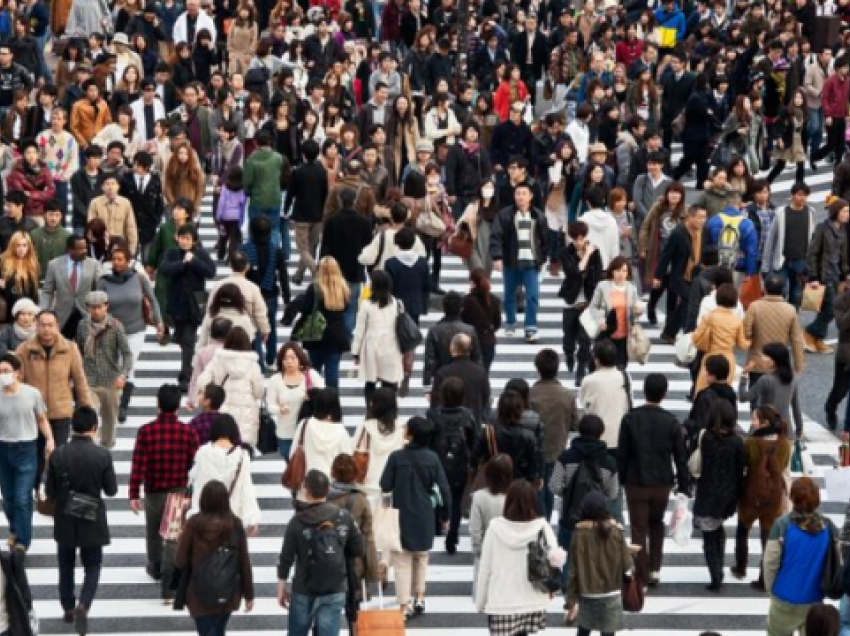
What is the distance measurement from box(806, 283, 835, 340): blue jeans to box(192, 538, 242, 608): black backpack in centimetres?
965

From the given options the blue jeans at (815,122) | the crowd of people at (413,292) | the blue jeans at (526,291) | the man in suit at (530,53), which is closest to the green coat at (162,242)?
the crowd of people at (413,292)

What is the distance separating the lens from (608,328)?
2008 cm

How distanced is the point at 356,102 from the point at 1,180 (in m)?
6.75

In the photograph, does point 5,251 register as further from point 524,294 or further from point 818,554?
point 818,554

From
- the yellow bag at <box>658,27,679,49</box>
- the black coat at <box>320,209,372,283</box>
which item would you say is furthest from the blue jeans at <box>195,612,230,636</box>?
the yellow bag at <box>658,27,679,49</box>

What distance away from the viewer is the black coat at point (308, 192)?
23906 millimetres

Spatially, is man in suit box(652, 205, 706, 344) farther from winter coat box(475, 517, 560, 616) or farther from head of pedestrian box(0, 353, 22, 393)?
winter coat box(475, 517, 560, 616)

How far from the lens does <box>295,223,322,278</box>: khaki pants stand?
24156 millimetres

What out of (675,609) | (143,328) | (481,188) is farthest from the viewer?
(481,188)

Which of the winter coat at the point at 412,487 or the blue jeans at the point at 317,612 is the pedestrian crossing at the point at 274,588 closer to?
the winter coat at the point at 412,487

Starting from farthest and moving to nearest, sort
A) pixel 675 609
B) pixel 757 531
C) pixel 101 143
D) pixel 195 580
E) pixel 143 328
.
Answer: pixel 101 143, pixel 143 328, pixel 757 531, pixel 675 609, pixel 195 580

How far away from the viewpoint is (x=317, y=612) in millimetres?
14852

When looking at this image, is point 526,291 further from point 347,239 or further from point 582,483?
point 582,483

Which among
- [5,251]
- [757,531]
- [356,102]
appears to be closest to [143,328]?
[5,251]
